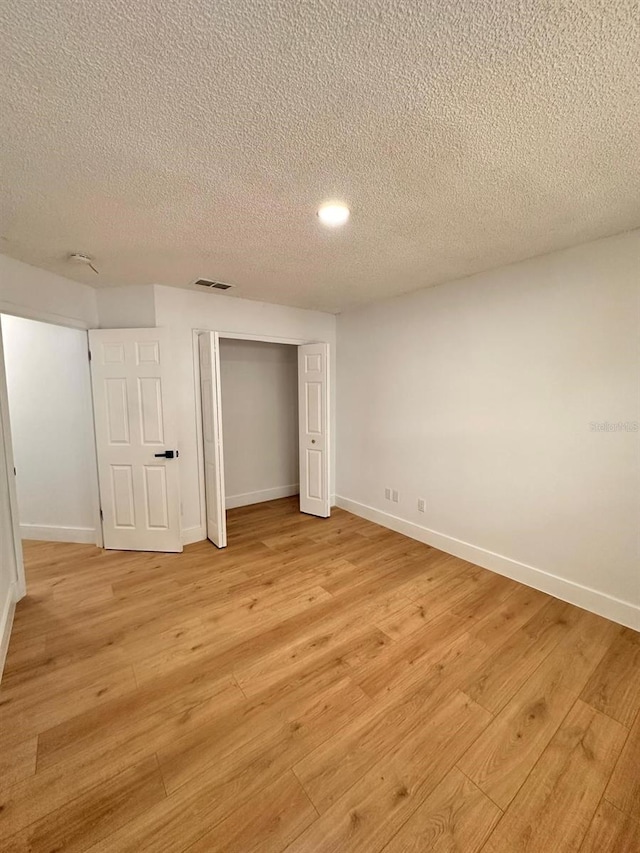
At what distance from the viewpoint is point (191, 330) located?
3.39m

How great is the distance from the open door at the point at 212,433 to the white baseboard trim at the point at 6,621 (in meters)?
1.54

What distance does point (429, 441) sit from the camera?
3.42m

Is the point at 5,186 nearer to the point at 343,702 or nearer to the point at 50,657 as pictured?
the point at 50,657

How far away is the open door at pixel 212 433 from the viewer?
127 inches


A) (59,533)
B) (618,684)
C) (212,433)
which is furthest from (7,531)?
(618,684)

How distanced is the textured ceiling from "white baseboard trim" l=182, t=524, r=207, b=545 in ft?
8.63

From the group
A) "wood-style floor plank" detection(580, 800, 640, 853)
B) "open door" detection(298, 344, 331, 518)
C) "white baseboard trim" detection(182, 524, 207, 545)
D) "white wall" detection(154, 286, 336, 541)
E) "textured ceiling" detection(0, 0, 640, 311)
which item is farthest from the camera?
"open door" detection(298, 344, 331, 518)

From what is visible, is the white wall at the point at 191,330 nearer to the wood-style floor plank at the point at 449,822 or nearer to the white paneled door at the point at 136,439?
the white paneled door at the point at 136,439

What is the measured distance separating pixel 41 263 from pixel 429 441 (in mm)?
3680

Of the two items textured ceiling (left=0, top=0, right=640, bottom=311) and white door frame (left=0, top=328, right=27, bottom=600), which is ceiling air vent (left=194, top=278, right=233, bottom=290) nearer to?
textured ceiling (left=0, top=0, right=640, bottom=311)

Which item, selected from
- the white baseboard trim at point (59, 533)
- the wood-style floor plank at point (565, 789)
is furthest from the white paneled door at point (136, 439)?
the wood-style floor plank at point (565, 789)

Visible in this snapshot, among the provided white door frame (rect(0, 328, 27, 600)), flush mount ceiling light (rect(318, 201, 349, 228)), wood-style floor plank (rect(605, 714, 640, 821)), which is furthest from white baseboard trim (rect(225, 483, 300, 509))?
wood-style floor plank (rect(605, 714, 640, 821))

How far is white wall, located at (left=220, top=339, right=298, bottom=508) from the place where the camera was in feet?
15.0

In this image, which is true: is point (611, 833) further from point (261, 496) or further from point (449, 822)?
point (261, 496)
